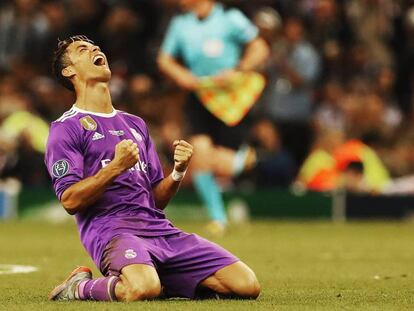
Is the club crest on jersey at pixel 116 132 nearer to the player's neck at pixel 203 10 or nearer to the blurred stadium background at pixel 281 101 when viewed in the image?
the player's neck at pixel 203 10

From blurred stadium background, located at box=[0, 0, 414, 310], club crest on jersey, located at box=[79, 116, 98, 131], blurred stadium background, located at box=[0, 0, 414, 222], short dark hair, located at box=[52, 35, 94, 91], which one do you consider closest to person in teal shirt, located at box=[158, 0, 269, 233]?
blurred stadium background, located at box=[0, 0, 414, 310]

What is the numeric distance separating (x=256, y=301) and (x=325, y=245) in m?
5.15

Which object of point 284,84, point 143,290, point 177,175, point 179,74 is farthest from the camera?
point 284,84

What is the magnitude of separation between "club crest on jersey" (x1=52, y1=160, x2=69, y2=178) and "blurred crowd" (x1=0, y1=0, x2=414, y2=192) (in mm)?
8781

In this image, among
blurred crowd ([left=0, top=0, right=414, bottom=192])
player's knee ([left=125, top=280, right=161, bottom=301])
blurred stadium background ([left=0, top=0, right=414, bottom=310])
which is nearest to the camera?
player's knee ([left=125, top=280, right=161, bottom=301])

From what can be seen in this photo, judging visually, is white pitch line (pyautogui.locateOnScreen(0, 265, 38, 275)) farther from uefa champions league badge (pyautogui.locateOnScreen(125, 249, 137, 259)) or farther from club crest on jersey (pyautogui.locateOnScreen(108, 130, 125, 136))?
uefa champions league badge (pyautogui.locateOnScreen(125, 249, 137, 259))

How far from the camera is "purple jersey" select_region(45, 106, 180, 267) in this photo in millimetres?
6551

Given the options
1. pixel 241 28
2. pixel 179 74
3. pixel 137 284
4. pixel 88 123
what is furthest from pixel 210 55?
pixel 137 284

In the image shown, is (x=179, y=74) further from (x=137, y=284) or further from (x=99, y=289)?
(x=137, y=284)

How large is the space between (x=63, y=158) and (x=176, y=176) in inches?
27.6

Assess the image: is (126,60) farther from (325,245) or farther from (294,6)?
(325,245)

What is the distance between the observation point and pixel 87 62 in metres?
6.95

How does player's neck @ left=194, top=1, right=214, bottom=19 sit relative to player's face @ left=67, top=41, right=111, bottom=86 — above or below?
above

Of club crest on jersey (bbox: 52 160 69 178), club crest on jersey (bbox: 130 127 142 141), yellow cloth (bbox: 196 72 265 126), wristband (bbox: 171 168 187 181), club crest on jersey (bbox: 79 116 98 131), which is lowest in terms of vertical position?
yellow cloth (bbox: 196 72 265 126)
